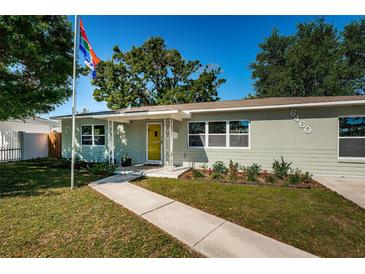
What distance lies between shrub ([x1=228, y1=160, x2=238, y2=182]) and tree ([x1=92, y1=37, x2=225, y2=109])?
45.9ft

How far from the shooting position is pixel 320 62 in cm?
2084

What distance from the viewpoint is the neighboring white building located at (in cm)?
1441

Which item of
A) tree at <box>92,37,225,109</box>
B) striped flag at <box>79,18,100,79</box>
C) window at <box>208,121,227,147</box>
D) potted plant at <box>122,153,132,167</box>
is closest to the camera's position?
striped flag at <box>79,18,100,79</box>

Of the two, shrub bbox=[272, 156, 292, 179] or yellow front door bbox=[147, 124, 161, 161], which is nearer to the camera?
shrub bbox=[272, 156, 292, 179]

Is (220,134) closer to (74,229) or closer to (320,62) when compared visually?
(74,229)

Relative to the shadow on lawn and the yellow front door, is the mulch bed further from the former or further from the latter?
the shadow on lawn

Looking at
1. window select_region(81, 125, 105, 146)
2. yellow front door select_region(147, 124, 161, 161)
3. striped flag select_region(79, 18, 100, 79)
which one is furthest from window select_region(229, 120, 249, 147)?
window select_region(81, 125, 105, 146)

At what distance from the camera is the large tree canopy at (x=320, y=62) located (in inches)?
794

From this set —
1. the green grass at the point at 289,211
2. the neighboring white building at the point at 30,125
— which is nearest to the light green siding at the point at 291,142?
the green grass at the point at 289,211

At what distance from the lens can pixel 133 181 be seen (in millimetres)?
6707

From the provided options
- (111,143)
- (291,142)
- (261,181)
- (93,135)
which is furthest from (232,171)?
(93,135)

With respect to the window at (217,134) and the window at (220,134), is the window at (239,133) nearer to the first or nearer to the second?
the window at (220,134)
